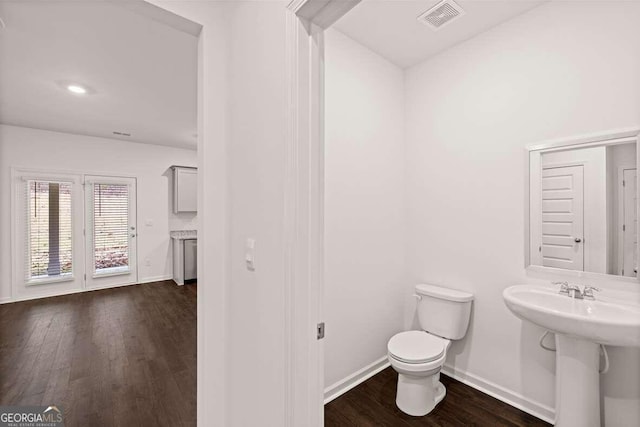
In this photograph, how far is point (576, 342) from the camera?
1.51 metres

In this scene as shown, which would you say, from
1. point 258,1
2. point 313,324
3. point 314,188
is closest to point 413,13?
point 258,1

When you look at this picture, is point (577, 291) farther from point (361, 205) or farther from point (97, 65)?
point (97, 65)

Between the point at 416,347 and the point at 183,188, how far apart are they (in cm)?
508

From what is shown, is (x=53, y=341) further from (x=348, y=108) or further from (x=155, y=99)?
(x=348, y=108)

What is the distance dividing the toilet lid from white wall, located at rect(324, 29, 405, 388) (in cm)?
34

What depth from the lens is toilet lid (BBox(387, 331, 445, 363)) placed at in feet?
5.91

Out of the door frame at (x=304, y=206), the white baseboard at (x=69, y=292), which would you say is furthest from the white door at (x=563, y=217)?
the white baseboard at (x=69, y=292)

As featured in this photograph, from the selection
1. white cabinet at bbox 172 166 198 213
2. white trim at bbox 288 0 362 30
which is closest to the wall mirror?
white trim at bbox 288 0 362 30

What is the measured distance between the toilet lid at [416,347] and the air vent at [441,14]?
2.25 m

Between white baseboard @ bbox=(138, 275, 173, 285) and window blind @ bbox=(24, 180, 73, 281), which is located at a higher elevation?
window blind @ bbox=(24, 180, 73, 281)

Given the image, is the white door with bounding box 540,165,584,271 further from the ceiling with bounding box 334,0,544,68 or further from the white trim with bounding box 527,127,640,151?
the ceiling with bounding box 334,0,544,68

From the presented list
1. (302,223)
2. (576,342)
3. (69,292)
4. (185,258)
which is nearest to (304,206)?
(302,223)

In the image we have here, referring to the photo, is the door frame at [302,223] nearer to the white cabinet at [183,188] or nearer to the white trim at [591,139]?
the white trim at [591,139]

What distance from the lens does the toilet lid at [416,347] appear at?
5.91 feet
